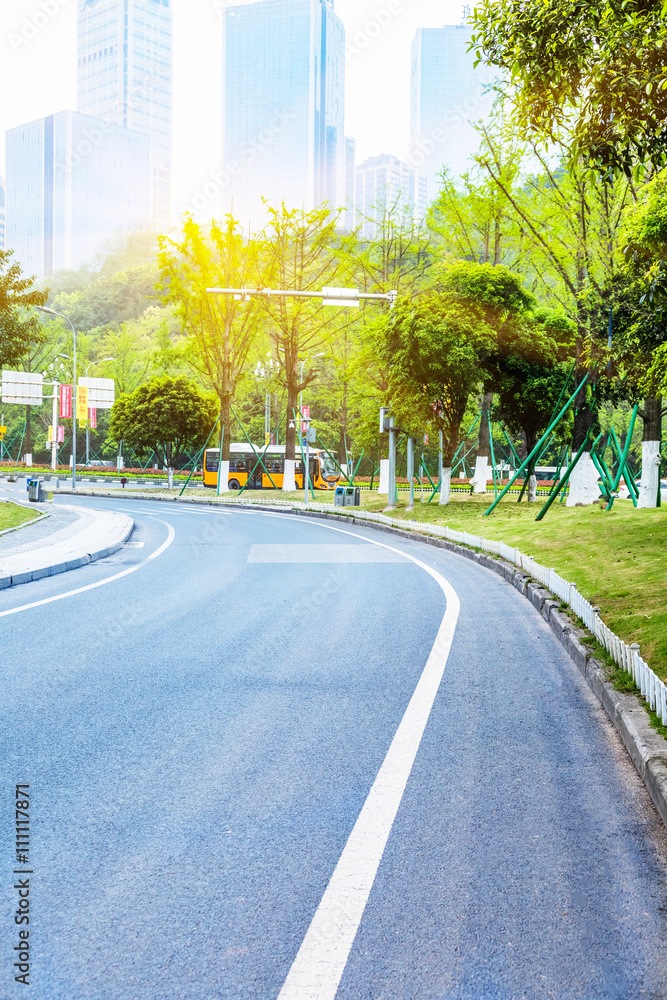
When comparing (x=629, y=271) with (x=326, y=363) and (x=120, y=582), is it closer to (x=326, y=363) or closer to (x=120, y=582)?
(x=120, y=582)

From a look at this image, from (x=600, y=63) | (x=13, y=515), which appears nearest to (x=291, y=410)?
(x=13, y=515)

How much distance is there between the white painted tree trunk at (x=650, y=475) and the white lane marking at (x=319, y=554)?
22.7ft

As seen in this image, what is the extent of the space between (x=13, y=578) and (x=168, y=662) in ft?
19.8

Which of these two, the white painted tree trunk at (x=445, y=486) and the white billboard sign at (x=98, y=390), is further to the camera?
the white billboard sign at (x=98, y=390)

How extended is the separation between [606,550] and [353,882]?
1164 cm

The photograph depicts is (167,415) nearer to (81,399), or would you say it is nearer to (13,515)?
(81,399)

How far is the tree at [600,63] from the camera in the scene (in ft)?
27.1

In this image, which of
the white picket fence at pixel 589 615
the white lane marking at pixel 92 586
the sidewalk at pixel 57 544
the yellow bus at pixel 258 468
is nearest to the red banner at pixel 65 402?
the yellow bus at pixel 258 468

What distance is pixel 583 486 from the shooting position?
24359 mm

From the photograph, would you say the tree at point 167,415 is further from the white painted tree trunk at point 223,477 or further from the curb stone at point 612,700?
the curb stone at point 612,700

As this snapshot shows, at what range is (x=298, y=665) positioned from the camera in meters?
7.20

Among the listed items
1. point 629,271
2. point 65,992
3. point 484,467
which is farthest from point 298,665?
point 484,467

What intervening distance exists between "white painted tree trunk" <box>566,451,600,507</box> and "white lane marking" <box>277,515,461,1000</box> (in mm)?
19293

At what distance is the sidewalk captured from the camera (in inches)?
527
